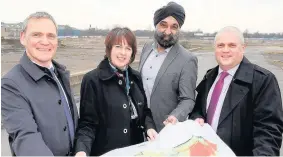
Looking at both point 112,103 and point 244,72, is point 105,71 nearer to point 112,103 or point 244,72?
point 112,103

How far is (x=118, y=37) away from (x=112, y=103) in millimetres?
559

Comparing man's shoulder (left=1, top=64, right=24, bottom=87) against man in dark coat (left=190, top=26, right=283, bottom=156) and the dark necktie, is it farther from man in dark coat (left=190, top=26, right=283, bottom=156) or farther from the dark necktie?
man in dark coat (left=190, top=26, right=283, bottom=156)

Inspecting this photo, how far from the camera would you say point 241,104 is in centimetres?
265

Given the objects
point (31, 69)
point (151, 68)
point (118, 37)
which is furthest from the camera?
point (151, 68)

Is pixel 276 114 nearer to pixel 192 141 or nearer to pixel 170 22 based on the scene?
pixel 192 141

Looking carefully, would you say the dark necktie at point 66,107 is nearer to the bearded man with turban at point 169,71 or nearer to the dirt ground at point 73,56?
the dirt ground at point 73,56

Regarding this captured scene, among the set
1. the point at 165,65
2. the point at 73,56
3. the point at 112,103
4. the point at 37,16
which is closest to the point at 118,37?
the point at 112,103

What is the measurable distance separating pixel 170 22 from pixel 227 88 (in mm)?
1012

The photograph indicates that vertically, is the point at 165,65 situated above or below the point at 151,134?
above

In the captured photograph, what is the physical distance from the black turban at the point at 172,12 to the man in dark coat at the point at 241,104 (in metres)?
0.69

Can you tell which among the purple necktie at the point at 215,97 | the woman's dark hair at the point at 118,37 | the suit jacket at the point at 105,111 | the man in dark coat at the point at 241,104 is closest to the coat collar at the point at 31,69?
the suit jacket at the point at 105,111

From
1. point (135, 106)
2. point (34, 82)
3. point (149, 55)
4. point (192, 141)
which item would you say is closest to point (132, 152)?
point (192, 141)

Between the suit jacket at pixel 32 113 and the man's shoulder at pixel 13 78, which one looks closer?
the suit jacket at pixel 32 113

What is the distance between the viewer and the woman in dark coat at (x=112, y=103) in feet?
8.65
